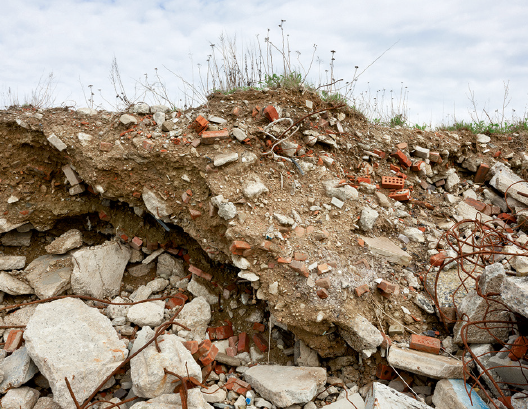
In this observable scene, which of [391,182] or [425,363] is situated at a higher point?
[391,182]

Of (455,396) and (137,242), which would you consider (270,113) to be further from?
(455,396)

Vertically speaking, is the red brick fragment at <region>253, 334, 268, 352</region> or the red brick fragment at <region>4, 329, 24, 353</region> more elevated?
the red brick fragment at <region>4, 329, 24, 353</region>

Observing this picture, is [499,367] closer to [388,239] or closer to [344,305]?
[344,305]

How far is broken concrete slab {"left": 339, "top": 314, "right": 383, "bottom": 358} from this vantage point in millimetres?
2879

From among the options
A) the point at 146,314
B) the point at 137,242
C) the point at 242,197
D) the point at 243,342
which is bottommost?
the point at 243,342

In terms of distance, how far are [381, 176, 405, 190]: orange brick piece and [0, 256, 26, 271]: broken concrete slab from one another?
459 centimetres

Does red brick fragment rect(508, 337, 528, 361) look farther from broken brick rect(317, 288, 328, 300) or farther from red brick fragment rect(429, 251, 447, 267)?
broken brick rect(317, 288, 328, 300)

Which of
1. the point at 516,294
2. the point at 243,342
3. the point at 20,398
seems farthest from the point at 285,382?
the point at 20,398

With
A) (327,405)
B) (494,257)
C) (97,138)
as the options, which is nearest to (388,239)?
(494,257)

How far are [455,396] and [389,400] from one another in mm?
489

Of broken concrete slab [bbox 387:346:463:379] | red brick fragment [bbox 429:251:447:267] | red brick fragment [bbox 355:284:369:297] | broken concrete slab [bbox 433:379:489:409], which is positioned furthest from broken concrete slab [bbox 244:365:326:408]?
red brick fragment [bbox 429:251:447:267]

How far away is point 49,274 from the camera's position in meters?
4.02

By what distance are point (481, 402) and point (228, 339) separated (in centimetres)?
219

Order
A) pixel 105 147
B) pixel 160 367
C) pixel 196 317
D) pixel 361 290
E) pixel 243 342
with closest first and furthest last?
pixel 160 367, pixel 361 290, pixel 243 342, pixel 196 317, pixel 105 147
